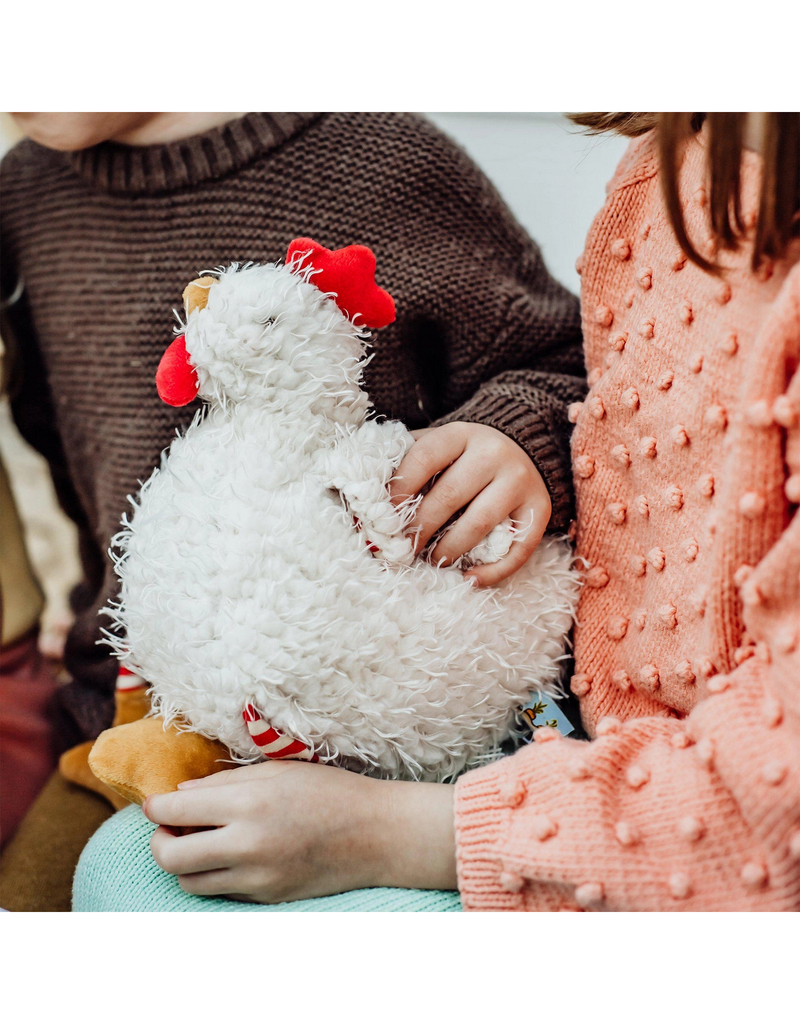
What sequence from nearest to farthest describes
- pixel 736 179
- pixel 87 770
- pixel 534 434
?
Result: 1. pixel 736 179
2. pixel 534 434
3. pixel 87 770

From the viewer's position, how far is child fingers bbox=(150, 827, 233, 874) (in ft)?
1.40

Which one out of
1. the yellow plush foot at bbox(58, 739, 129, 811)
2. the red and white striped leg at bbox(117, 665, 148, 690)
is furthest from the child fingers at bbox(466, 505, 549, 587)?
the yellow plush foot at bbox(58, 739, 129, 811)

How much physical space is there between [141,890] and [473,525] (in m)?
0.28

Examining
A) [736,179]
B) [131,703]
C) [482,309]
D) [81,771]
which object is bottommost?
[81,771]

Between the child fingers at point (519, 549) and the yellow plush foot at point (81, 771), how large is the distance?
1.17 ft

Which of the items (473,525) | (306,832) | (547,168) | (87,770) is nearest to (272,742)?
(306,832)

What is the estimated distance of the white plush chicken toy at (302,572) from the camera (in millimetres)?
404

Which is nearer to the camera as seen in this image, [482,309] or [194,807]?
[194,807]

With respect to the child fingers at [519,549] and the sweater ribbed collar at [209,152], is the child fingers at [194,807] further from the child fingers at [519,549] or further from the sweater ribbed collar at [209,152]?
the sweater ribbed collar at [209,152]

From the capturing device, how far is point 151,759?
17.8 inches

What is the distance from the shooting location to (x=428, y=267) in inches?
21.1

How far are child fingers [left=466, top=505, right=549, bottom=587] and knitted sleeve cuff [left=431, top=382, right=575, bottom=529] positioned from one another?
0.03m

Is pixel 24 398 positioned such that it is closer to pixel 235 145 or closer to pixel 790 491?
pixel 235 145

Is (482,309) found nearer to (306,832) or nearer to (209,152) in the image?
(209,152)
